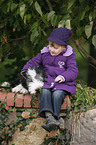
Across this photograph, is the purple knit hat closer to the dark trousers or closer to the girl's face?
the girl's face

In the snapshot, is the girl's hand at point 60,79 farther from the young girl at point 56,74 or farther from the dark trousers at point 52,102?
the dark trousers at point 52,102

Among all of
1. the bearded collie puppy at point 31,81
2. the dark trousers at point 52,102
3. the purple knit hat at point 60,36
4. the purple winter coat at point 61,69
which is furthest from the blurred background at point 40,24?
the dark trousers at point 52,102

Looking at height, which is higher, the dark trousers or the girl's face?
the girl's face

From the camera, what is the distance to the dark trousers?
2.46 m

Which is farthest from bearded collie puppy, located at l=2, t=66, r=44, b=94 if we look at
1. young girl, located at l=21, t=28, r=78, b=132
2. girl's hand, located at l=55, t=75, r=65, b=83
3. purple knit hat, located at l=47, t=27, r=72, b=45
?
purple knit hat, located at l=47, t=27, r=72, b=45

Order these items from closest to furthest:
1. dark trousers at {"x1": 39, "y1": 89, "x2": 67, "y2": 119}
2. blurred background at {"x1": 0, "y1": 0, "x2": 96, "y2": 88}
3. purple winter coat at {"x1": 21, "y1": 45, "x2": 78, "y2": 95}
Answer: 1. dark trousers at {"x1": 39, "y1": 89, "x2": 67, "y2": 119}
2. purple winter coat at {"x1": 21, "y1": 45, "x2": 78, "y2": 95}
3. blurred background at {"x1": 0, "y1": 0, "x2": 96, "y2": 88}

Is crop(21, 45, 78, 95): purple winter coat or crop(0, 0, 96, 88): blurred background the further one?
crop(0, 0, 96, 88): blurred background

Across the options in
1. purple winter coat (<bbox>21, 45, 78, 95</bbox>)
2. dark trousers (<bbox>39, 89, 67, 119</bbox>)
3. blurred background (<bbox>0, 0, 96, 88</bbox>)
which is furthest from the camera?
blurred background (<bbox>0, 0, 96, 88</bbox>)

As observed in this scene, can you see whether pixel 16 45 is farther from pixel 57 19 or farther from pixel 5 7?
pixel 57 19

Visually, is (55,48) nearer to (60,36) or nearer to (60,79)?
(60,36)

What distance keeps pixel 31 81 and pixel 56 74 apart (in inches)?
12.5

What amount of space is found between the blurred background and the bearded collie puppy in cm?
49

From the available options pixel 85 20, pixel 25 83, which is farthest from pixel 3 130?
pixel 85 20

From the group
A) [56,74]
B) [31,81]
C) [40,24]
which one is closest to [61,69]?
[56,74]
